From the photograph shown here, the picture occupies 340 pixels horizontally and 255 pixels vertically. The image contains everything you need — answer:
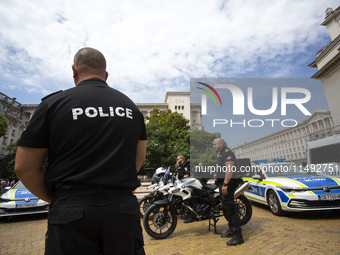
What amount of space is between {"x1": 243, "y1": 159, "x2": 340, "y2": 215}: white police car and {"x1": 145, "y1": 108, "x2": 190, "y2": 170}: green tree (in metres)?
26.5

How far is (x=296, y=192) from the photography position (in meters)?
5.65

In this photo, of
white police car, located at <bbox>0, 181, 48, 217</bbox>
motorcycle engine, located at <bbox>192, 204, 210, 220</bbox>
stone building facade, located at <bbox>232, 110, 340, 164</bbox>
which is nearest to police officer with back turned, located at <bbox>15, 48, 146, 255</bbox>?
motorcycle engine, located at <bbox>192, 204, 210, 220</bbox>

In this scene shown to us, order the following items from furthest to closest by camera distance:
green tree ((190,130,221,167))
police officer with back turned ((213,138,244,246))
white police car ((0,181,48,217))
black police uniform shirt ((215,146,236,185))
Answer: green tree ((190,130,221,167)) < white police car ((0,181,48,217)) < black police uniform shirt ((215,146,236,185)) < police officer with back turned ((213,138,244,246))

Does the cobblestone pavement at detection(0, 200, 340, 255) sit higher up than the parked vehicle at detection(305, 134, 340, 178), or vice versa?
the parked vehicle at detection(305, 134, 340, 178)

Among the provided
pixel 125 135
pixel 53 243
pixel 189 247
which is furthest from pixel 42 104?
pixel 189 247

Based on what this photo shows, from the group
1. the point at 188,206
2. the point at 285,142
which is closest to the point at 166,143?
the point at 285,142

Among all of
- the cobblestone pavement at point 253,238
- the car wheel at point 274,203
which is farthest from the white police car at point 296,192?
the cobblestone pavement at point 253,238

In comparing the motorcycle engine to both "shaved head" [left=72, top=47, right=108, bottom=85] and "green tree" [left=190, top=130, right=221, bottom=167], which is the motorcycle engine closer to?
"shaved head" [left=72, top=47, right=108, bottom=85]

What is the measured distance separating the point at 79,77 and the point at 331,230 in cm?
544

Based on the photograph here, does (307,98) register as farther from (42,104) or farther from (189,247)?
(42,104)

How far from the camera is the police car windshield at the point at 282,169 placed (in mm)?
7133

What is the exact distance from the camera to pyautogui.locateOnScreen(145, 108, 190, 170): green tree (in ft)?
112

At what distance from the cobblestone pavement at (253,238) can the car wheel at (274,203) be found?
0.16 meters

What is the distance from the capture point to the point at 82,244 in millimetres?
1232
